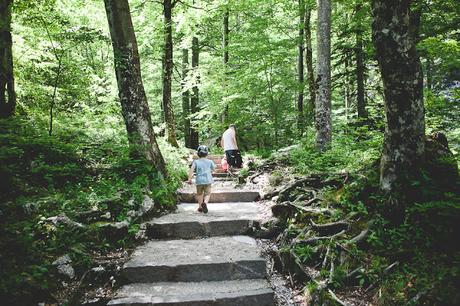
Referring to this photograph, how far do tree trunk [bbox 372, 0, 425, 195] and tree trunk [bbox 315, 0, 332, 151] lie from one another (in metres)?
5.22

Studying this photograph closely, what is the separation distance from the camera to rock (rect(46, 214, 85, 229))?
215 inches

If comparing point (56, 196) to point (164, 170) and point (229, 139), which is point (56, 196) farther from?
point (229, 139)

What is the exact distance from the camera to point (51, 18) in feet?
29.9

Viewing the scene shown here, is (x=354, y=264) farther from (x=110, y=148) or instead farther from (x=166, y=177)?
(x=110, y=148)

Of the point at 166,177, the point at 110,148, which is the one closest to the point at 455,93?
the point at 166,177

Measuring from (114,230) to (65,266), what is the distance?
126 centimetres

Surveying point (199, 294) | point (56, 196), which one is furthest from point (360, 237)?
point (56, 196)

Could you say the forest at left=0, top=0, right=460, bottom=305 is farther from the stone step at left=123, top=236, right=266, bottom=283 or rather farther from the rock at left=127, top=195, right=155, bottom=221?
the stone step at left=123, top=236, right=266, bottom=283

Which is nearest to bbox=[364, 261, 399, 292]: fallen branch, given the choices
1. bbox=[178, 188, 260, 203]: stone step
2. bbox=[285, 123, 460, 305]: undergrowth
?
bbox=[285, 123, 460, 305]: undergrowth

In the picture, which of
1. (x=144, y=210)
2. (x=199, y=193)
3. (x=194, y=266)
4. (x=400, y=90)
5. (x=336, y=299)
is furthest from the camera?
(x=199, y=193)

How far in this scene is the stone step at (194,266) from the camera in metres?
5.43

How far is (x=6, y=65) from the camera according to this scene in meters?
8.69

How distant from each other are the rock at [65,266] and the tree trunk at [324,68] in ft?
25.6

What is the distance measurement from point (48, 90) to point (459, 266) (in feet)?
35.7
